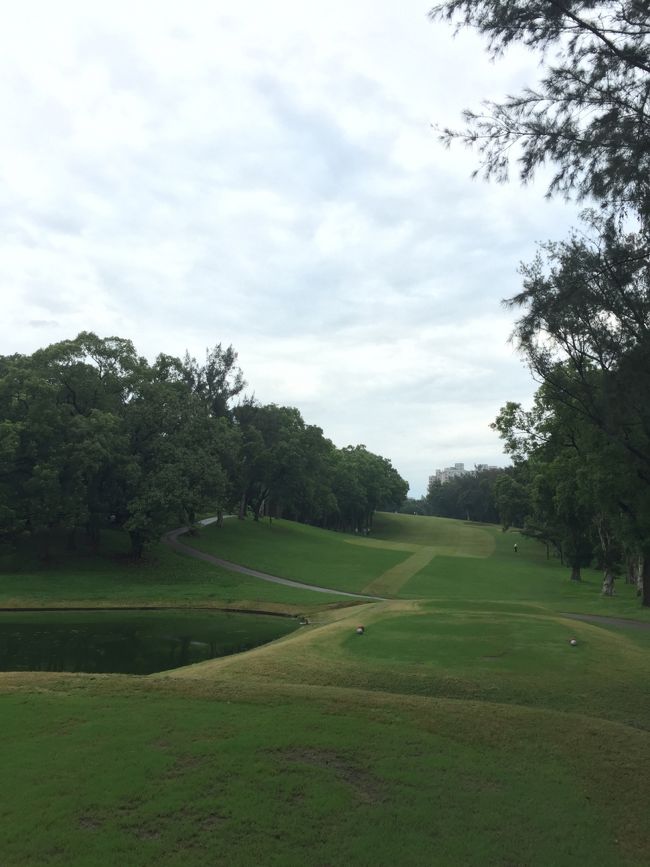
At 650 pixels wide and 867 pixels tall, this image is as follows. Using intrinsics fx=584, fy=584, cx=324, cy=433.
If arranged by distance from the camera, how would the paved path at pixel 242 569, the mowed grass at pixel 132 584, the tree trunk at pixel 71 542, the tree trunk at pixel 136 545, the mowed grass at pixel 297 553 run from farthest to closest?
the mowed grass at pixel 297 553 → the tree trunk at pixel 71 542 → the tree trunk at pixel 136 545 → the paved path at pixel 242 569 → the mowed grass at pixel 132 584

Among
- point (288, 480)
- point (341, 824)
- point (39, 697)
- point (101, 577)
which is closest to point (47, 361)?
point (101, 577)

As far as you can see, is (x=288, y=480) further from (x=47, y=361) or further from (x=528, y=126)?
(x=528, y=126)

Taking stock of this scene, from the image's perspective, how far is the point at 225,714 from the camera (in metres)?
9.73

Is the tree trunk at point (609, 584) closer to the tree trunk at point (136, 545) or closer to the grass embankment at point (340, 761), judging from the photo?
the grass embankment at point (340, 761)

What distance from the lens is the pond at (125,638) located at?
19125mm

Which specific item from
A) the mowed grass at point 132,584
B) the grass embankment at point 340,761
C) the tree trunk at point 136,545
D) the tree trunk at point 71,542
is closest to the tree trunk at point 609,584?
the mowed grass at point 132,584

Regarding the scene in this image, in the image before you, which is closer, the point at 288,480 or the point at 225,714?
the point at 225,714

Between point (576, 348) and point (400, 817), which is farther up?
point (576, 348)

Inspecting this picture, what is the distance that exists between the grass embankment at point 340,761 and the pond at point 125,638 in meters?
5.20

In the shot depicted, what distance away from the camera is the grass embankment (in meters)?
6.01

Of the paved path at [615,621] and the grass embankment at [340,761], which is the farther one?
the paved path at [615,621]

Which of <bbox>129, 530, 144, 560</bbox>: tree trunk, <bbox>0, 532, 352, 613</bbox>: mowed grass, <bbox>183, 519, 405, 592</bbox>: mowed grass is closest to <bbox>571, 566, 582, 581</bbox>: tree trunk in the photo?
<bbox>183, 519, 405, 592</bbox>: mowed grass

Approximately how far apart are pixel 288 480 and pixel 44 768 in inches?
2272

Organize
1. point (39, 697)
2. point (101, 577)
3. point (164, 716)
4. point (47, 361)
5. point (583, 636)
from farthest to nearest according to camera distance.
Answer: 1. point (47, 361)
2. point (101, 577)
3. point (583, 636)
4. point (39, 697)
5. point (164, 716)
